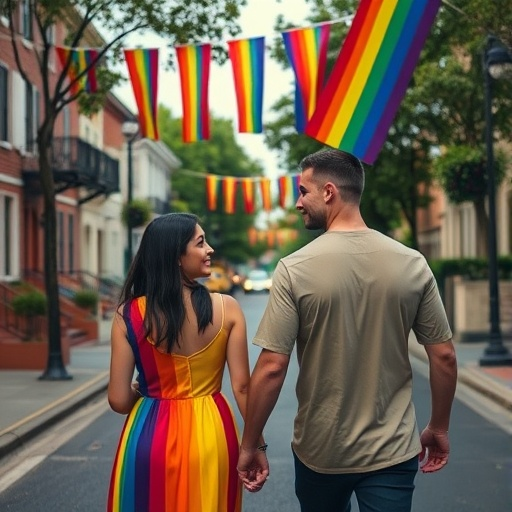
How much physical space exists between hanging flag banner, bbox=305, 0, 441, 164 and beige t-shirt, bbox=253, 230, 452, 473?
5235 mm

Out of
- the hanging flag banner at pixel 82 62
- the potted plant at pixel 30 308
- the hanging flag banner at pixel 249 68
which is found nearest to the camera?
the hanging flag banner at pixel 249 68

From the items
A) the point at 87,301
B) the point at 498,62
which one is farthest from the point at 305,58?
the point at 87,301

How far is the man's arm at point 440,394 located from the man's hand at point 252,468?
24.3 inches

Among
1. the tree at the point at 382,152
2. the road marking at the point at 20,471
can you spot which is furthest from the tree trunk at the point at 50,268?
the tree at the point at 382,152

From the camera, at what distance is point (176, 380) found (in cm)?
409

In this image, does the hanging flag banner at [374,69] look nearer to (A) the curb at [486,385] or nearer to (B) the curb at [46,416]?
(B) the curb at [46,416]

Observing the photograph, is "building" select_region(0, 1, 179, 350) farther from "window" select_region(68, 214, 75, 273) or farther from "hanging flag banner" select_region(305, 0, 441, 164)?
"hanging flag banner" select_region(305, 0, 441, 164)

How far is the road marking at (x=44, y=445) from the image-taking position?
28.7 feet

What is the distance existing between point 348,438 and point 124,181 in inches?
1894

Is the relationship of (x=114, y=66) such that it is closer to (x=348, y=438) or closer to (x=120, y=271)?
(x=348, y=438)

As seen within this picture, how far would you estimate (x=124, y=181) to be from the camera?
51281 millimetres

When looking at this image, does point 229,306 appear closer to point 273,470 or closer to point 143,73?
point 273,470

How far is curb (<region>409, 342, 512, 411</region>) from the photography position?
12922 mm

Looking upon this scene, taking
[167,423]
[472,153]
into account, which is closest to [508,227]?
[472,153]
